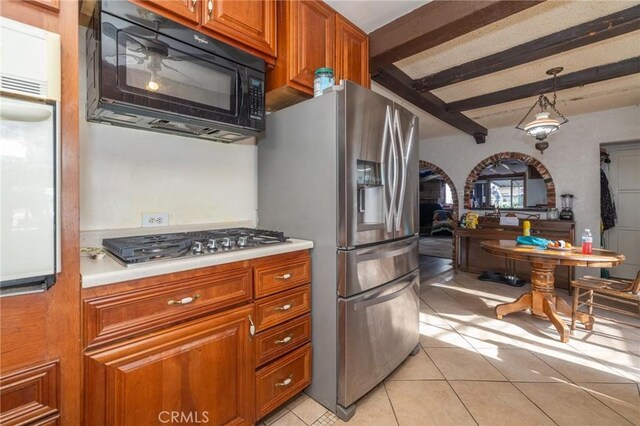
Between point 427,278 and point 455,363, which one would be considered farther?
point 427,278

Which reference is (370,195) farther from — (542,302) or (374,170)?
(542,302)

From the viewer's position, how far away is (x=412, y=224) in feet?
6.58

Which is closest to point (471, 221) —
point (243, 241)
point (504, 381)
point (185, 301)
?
point (504, 381)

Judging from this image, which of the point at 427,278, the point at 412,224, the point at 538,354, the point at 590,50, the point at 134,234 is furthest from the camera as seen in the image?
the point at 427,278

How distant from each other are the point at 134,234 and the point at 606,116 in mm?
5747

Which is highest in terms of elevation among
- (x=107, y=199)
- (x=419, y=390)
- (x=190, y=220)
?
(x=107, y=199)

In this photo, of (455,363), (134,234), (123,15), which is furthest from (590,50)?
(134,234)

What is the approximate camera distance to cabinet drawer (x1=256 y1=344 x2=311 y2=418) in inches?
56.1

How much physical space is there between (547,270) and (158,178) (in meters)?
3.41

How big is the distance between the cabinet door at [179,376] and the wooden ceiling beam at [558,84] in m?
3.74

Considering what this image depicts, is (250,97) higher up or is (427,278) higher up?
(250,97)

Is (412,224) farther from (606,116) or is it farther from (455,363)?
(606,116)

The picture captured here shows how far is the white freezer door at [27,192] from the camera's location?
77cm

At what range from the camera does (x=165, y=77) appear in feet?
4.32
